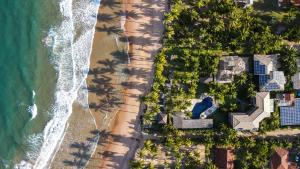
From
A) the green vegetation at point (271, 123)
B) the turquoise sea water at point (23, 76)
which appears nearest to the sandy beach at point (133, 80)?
the turquoise sea water at point (23, 76)

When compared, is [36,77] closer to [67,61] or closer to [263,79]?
[67,61]

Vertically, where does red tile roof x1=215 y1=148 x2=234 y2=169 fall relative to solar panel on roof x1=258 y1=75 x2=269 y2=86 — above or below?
below

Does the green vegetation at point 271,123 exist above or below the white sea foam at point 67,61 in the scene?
below

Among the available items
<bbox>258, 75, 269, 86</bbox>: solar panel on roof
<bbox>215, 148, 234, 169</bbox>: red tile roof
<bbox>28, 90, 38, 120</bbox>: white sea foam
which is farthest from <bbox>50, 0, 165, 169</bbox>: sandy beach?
<bbox>258, 75, 269, 86</bbox>: solar panel on roof

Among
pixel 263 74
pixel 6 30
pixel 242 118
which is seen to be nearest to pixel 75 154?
pixel 6 30

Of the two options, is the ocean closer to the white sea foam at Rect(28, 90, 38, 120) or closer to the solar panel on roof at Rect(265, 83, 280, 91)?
the white sea foam at Rect(28, 90, 38, 120)

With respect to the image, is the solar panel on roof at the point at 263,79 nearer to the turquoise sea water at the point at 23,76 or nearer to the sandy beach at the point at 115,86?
the sandy beach at the point at 115,86
